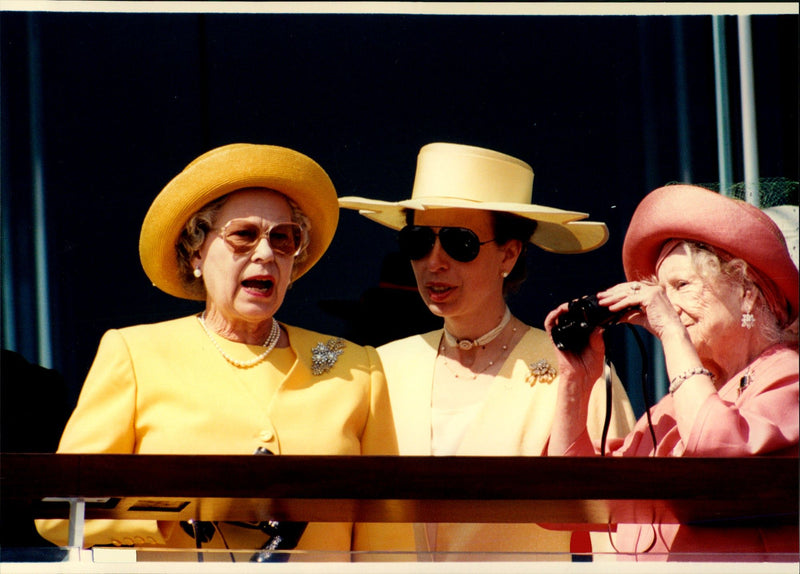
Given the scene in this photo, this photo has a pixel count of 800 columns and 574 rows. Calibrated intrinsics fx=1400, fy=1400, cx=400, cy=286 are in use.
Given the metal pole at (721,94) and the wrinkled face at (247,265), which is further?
the metal pole at (721,94)

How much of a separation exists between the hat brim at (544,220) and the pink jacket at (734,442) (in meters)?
0.60

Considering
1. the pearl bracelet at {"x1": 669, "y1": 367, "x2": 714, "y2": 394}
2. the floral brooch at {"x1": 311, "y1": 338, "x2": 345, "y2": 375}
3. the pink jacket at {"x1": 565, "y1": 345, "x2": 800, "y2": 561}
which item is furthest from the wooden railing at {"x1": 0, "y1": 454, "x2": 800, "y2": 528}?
the floral brooch at {"x1": 311, "y1": 338, "x2": 345, "y2": 375}

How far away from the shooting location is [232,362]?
3.97 metres

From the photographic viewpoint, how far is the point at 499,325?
4.14 metres

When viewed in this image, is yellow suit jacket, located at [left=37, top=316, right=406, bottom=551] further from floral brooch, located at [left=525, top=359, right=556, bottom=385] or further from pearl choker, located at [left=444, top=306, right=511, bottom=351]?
floral brooch, located at [left=525, top=359, right=556, bottom=385]

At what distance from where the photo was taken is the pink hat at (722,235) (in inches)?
152

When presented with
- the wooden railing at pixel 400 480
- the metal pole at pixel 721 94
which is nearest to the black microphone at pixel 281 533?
the wooden railing at pixel 400 480

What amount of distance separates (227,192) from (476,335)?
843 mm

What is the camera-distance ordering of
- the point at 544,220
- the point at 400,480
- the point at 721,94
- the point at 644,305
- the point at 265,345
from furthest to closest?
the point at 721,94
the point at 544,220
the point at 265,345
the point at 644,305
the point at 400,480

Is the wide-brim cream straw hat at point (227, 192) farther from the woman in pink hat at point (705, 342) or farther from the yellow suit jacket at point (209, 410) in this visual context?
the woman in pink hat at point (705, 342)

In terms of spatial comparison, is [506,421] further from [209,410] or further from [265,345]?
[209,410]

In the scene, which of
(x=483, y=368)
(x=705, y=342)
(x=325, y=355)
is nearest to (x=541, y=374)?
(x=483, y=368)

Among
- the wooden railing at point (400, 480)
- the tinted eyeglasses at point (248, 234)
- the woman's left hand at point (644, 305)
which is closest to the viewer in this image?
the wooden railing at point (400, 480)

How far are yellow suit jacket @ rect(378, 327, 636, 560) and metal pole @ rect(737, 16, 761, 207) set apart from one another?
31.1 inches
